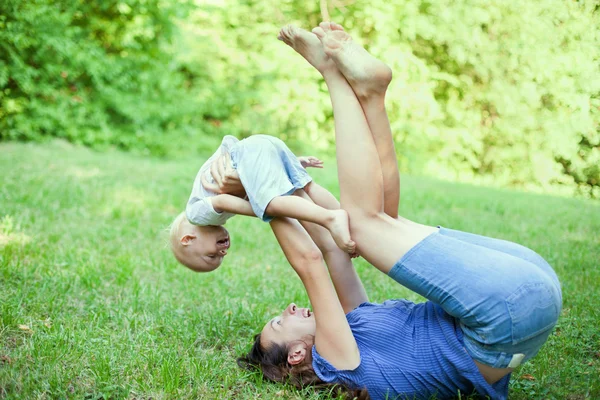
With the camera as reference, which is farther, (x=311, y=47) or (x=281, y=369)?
(x=311, y=47)

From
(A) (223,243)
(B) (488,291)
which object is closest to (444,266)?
(B) (488,291)

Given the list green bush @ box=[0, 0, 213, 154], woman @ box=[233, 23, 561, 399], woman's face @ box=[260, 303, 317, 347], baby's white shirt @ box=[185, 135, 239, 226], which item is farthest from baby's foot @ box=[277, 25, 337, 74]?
green bush @ box=[0, 0, 213, 154]

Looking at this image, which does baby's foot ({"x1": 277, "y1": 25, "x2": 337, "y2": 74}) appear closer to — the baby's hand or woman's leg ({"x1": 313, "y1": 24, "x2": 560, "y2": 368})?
woman's leg ({"x1": 313, "y1": 24, "x2": 560, "y2": 368})

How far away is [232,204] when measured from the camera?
2703mm

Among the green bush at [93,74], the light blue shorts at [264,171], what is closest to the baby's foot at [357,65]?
the light blue shorts at [264,171]

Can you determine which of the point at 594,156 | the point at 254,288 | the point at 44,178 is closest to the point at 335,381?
the point at 254,288

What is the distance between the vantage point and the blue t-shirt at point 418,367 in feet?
7.89

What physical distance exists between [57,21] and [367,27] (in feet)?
A: 21.6

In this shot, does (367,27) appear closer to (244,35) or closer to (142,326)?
(244,35)

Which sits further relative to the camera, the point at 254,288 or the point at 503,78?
the point at 503,78

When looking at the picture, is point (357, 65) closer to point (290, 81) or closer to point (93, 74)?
point (93, 74)

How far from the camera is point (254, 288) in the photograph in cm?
395

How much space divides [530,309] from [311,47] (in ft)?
4.80

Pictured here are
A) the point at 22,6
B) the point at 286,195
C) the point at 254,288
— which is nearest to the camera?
the point at 286,195
